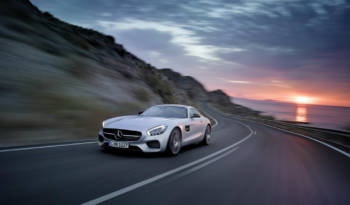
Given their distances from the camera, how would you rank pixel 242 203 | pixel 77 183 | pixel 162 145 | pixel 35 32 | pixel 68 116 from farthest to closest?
pixel 35 32 < pixel 68 116 < pixel 162 145 < pixel 77 183 < pixel 242 203

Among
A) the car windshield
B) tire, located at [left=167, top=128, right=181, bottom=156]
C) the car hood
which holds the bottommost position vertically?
tire, located at [left=167, top=128, right=181, bottom=156]

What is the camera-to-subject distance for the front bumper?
23.2ft

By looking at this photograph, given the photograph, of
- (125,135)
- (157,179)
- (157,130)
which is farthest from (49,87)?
(157,179)

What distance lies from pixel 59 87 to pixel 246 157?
33.3 ft

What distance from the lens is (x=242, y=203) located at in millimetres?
4426

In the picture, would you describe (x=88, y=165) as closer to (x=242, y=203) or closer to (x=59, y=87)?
(x=242, y=203)

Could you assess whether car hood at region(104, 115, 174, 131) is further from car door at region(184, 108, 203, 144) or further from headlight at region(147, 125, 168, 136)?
car door at region(184, 108, 203, 144)

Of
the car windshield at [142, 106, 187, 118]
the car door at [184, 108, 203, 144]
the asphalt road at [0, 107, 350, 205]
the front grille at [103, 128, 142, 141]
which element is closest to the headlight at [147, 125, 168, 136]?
the front grille at [103, 128, 142, 141]

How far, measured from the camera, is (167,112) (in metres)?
9.08

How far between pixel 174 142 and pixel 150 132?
990 mm

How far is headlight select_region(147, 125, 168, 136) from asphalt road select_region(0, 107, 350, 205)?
0.60 meters

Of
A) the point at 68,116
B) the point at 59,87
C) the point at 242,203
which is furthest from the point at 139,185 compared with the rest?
the point at 59,87

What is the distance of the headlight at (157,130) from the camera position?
23.8 feet

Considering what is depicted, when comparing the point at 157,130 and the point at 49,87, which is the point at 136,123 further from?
the point at 49,87
